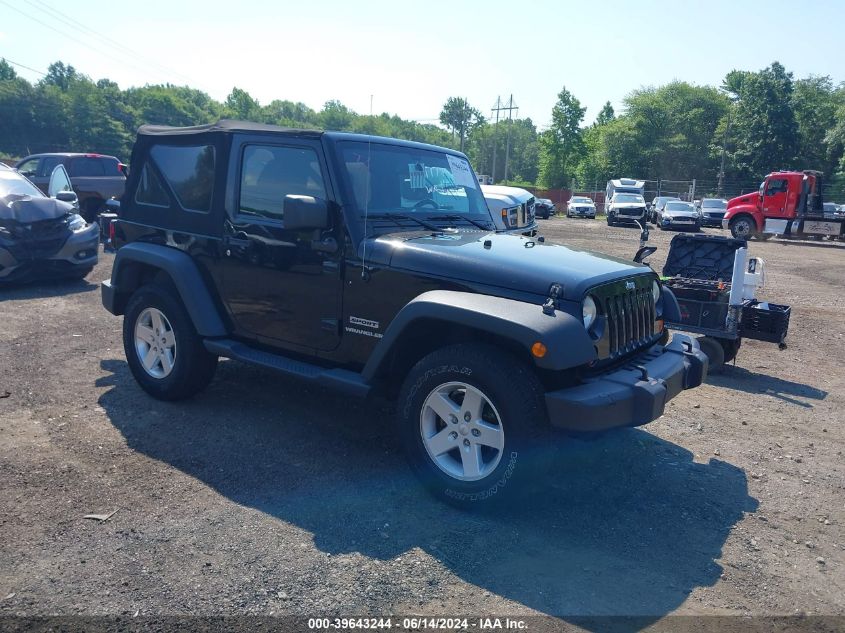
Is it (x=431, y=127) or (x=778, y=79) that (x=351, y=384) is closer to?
(x=778, y=79)

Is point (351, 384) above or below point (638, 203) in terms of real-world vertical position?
below

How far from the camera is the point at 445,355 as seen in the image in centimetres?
378

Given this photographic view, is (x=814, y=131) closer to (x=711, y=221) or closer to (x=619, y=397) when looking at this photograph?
(x=711, y=221)

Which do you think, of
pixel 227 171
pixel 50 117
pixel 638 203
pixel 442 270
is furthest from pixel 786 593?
pixel 50 117

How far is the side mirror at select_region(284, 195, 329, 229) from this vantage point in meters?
4.09

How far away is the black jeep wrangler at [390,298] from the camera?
11.7 feet

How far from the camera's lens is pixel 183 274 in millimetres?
5023

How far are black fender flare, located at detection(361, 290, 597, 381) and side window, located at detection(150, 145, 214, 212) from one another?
2.13m

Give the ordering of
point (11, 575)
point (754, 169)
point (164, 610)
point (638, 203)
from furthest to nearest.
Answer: point (754, 169) < point (638, 203) < point (11, 575) < point (164, 610)

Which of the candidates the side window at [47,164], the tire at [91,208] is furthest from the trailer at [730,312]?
the side window at [47,164]

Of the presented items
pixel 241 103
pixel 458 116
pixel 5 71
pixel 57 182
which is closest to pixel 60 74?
pixel 5 71

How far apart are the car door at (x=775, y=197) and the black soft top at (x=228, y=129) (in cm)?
2429

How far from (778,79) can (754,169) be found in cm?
878

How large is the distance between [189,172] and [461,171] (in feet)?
6.89
